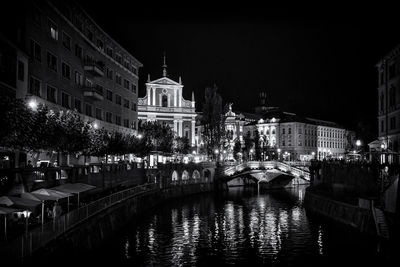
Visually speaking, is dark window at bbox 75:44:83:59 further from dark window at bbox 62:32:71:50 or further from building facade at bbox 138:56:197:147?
building facade at bbox 138:56:197:147

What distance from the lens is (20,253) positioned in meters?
21.6

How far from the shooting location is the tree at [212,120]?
108 meters

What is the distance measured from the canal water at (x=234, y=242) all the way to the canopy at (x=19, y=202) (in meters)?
5.11

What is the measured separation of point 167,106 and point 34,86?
301 ft

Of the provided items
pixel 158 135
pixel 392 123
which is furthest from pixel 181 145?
pixel 392 123

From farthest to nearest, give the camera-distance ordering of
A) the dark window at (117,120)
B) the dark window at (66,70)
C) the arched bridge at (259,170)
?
the arched bridge at (259,170)
the dark window at (117,120)
the dark window at (66,70)

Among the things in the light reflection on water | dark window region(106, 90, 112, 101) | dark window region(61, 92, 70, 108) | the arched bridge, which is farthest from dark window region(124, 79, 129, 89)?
the light reflection on water

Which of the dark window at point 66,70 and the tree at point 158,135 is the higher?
the dark window at point 66,70

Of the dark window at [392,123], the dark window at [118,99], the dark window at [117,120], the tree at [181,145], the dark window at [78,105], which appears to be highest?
the dark window at [118,99]

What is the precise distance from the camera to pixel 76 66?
2714 inches

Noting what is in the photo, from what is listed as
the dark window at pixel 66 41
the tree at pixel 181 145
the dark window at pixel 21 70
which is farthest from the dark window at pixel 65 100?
the tree at pixel 181 145

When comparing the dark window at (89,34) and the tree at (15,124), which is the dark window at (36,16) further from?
the tree at (15,124)

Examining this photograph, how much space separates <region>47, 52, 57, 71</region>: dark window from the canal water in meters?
21.1

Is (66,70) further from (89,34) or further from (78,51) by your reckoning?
(89,34)
